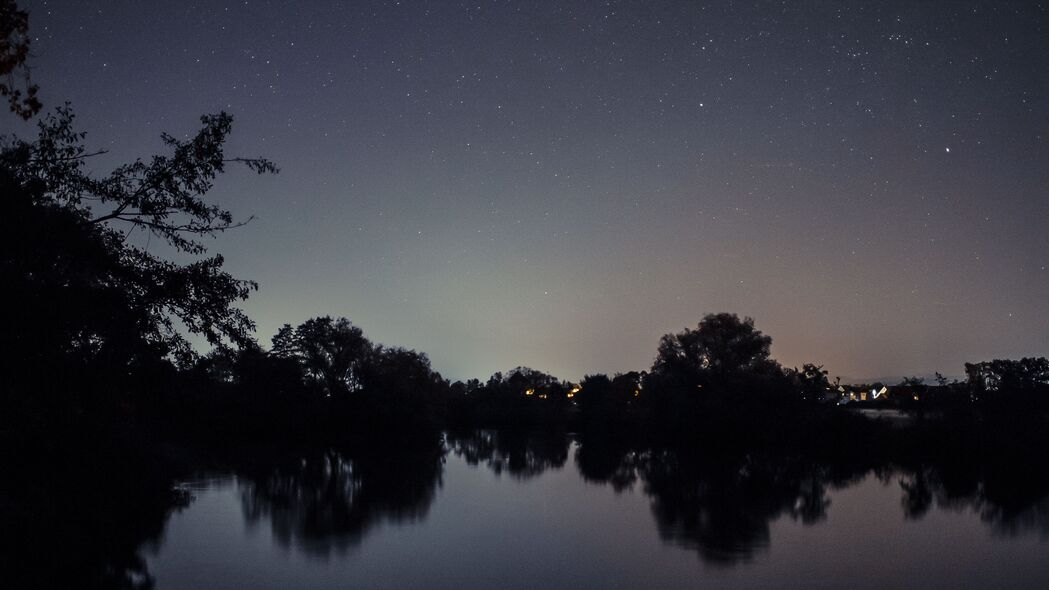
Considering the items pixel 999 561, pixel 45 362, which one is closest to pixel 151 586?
pixel 45 362

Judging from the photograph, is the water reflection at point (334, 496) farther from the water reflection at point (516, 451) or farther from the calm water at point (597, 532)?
the water reflection at point (516, 451)

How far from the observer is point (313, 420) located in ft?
196

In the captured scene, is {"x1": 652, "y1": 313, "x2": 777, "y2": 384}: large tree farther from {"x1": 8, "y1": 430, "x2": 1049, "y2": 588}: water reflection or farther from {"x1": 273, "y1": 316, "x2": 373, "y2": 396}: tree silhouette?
{"x1": 273, "y1": 316, "x2": 373, "y2": 396}: tree silhouette

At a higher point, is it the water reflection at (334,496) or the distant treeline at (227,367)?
the distant treeline at (227,367)

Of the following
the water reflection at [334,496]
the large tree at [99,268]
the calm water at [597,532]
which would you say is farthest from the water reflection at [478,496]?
the large tree at [99,268]

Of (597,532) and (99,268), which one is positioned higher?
(99,268)

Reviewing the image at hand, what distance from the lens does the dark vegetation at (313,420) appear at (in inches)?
315

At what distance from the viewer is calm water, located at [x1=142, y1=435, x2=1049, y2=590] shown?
53.9 feet

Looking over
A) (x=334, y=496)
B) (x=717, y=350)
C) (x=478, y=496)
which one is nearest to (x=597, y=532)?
(x=478, y=496)

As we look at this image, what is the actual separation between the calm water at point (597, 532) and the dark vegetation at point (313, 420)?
1.14 ft

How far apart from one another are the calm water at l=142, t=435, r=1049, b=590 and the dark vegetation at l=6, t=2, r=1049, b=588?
0.35 m

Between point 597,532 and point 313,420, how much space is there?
138 feet

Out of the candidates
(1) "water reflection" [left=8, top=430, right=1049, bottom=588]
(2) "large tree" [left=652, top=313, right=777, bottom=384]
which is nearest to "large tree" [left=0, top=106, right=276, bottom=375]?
(1) "water reflection" [left=8, top=430, right=1049, bottom=588]

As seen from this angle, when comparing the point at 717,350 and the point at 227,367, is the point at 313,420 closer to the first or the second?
the point at 717,350
